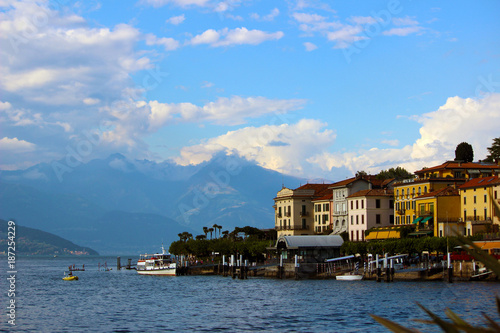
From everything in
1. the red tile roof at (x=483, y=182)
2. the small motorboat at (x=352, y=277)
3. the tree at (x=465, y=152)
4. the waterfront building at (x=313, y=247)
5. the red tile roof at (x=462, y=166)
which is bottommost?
the small motorboat at (x=352, y=277)

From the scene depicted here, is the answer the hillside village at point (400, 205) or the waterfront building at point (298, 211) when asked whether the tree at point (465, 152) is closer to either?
the hillside village at point (400, 205)

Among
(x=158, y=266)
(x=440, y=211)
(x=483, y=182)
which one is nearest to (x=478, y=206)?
(x=483, y=182)

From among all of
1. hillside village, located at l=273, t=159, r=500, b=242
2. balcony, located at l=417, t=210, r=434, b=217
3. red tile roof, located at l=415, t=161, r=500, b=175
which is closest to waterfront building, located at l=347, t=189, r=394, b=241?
hillside village, located at l=273, t=159, r=500, b=242

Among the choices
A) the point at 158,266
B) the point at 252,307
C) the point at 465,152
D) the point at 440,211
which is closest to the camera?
the point at 252,307

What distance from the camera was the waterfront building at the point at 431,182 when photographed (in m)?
103

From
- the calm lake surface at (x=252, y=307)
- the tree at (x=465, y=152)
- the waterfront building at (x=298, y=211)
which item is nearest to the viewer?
the calm lake surface at (x=252, y=307)

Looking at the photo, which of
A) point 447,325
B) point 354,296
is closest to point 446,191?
point 354,296

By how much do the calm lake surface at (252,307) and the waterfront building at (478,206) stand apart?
1558 centimetres

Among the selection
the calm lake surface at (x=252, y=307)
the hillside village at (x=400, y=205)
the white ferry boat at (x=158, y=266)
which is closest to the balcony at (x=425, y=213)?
the hillside village at (x=400, y=205)

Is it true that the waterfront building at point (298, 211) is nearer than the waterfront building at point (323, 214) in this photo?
No

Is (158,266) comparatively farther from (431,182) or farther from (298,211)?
(431,182)

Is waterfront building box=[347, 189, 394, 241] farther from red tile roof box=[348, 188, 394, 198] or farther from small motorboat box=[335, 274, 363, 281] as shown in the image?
small motorboat box=[335, 274, 363, 281]

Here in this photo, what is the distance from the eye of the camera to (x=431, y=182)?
4033 inches

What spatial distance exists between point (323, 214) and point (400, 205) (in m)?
22.4
